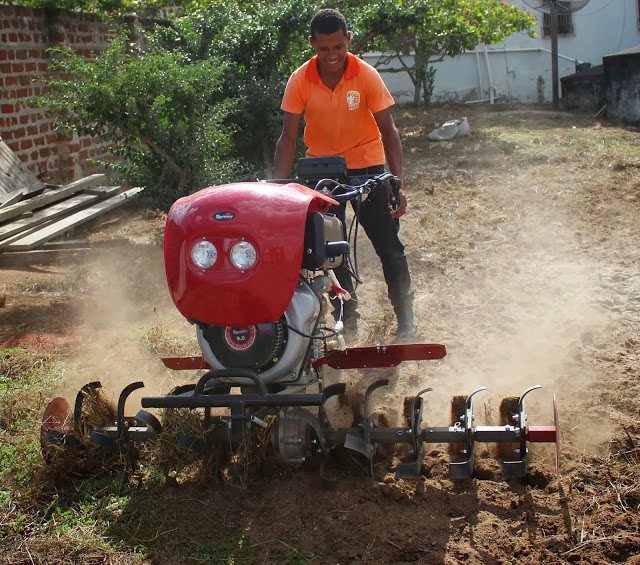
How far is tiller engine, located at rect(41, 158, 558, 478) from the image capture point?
11.7 feet

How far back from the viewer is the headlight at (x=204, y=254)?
11.8ft

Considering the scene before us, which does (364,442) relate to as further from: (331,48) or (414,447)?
(331,48)

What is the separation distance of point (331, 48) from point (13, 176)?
630 centimetres

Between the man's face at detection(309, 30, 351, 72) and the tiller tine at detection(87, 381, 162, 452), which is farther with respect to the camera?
the man's face at detection(309, 30, 351, 72)

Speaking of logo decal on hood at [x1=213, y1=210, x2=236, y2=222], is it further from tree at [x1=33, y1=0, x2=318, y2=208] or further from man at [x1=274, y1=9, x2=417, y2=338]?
tree at [x1=33, y1=0, x2=318, y2=208]

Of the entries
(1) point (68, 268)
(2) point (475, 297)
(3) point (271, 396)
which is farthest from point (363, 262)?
(3) point (271, 396)

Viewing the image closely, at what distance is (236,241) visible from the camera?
3561mm

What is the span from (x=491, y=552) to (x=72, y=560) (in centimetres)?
173

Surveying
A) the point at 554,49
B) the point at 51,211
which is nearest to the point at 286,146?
the point at 51,211

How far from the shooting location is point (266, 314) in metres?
3.61

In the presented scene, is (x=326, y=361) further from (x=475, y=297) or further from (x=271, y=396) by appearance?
(x=475, y=297)

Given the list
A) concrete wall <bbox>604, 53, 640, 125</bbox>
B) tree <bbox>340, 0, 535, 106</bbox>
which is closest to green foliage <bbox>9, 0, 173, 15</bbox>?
tree <bbox>340, 0, 535, 106</bbox>

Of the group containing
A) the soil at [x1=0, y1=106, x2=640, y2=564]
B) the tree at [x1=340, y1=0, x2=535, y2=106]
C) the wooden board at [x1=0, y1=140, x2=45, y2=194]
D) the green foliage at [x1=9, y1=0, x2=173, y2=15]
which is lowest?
the soil at [x1=0, y1=106, x2=640, y2=564]

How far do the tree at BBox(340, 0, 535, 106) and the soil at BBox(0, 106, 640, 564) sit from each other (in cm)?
227
